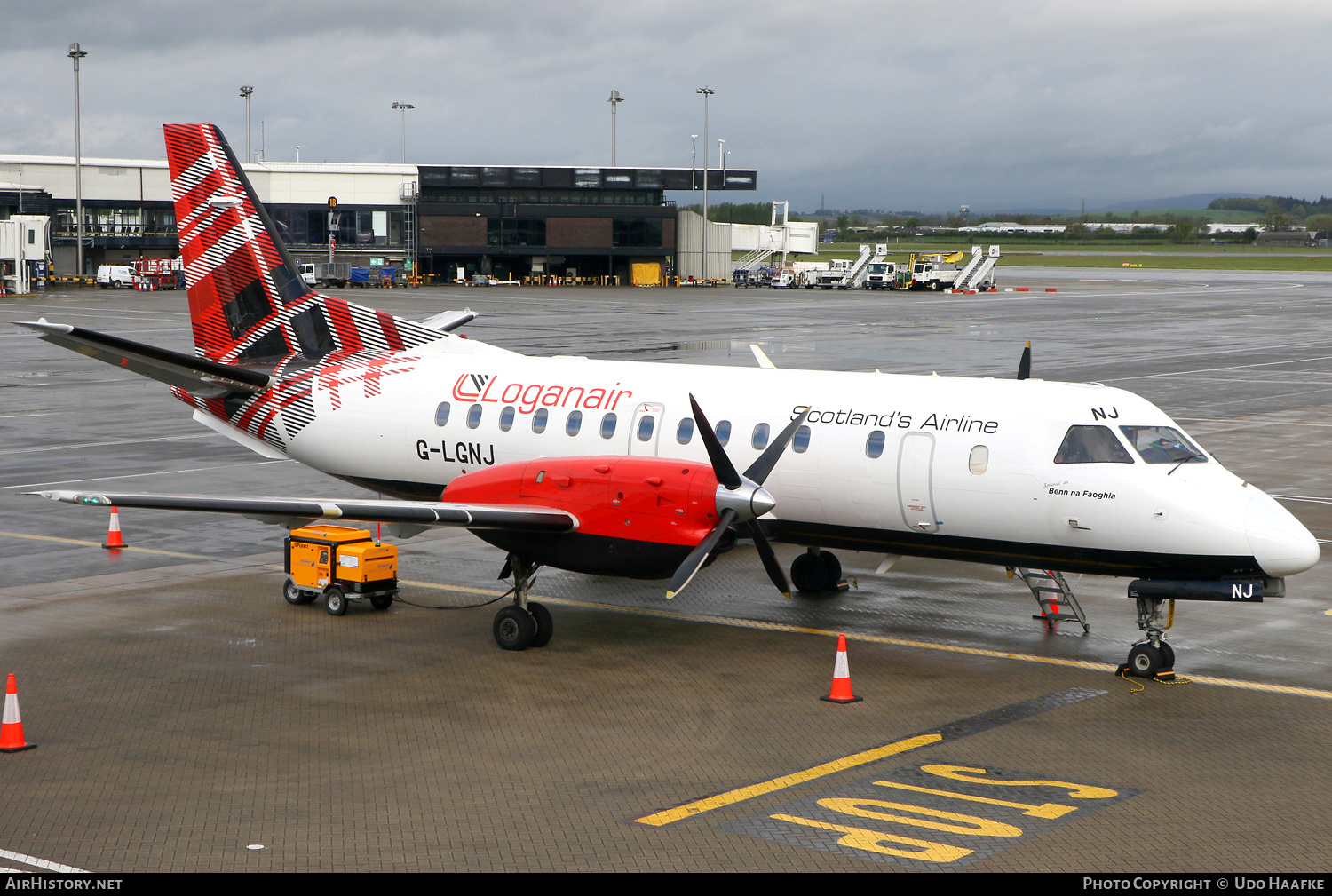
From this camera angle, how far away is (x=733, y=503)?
16.3 meters

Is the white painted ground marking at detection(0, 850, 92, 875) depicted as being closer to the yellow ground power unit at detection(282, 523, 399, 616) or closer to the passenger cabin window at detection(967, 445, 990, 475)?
the yellow ground power unit at detection(282, 523, 399, 616)

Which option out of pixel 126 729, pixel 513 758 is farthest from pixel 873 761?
pixel 126 729

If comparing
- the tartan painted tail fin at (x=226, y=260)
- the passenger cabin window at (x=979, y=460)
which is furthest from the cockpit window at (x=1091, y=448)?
the tartan painted tail fin at (x=226, y=260)

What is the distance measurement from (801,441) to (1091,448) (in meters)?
3.87

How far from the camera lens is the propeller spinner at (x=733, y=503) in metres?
16.1

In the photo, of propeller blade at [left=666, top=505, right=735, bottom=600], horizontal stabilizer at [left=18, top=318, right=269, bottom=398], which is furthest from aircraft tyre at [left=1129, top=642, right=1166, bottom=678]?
horizontal stabilizer at [left=18, top=318, right=269, bottom=398]

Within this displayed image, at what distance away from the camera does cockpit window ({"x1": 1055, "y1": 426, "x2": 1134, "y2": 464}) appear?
16.5m

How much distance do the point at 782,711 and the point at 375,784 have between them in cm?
477

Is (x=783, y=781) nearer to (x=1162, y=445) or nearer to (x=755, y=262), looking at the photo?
(x=1162, y=445)

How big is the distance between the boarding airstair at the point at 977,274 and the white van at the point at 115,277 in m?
68.3

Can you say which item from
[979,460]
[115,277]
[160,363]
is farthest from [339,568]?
[115,277]

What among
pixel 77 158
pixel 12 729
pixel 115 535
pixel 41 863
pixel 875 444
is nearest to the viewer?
pixel 41 863

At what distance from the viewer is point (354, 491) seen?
27.1 m

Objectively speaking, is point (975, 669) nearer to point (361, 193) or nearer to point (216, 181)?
point (216, 181)
